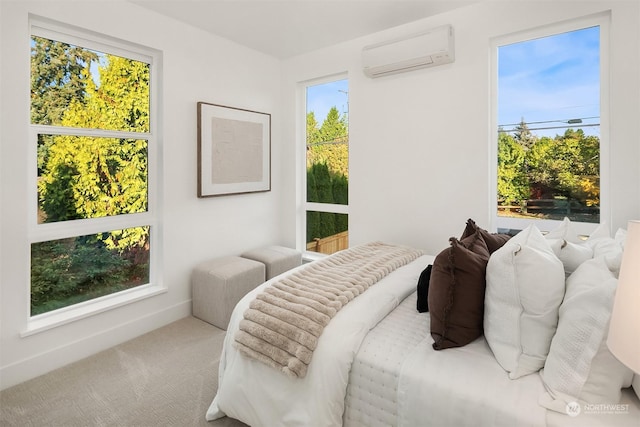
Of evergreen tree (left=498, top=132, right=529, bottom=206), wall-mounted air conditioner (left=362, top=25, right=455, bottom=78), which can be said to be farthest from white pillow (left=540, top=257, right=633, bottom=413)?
wall-mounted air conditioner (left=362, top=25, right=455, bottom=78)

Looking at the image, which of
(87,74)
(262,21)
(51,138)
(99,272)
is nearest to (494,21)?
(262,21)

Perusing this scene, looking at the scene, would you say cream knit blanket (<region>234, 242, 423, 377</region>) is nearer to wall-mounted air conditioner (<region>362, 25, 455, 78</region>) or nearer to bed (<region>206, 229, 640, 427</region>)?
bed (<region>206, 229, 640, 427</region>)

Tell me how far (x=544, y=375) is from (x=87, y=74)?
3.28 meters

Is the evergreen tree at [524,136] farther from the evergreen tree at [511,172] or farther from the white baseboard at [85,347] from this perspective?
the white baseboard at [85,347]

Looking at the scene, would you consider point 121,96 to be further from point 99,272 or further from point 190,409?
point 190,409

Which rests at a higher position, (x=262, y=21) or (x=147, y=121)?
(x=262, y=21)

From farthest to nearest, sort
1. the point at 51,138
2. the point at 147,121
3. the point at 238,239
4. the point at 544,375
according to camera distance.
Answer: the point at 238,239, the point at 147,121, the point at 51,138, the point at 544,375

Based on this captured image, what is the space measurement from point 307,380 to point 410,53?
2.71 meters

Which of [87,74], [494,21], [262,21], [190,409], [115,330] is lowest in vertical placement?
[190,409]

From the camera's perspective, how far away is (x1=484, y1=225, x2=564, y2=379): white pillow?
126 centimetres

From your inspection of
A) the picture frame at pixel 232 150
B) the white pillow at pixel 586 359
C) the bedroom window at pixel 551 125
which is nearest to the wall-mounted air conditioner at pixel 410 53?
the bedroom window at pixel 551 125

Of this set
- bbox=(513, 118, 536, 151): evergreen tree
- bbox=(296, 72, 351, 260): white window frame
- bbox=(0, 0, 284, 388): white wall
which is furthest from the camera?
bbox=(296, 72, 351, 260): white window frame

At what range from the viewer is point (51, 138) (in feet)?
7.97

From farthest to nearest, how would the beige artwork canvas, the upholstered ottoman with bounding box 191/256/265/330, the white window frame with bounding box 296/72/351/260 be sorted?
the white window frame with bounding box 296/72/351/260, the beige artwork canvas, the upholstered ottoman with bounding box 191/256/265/330
